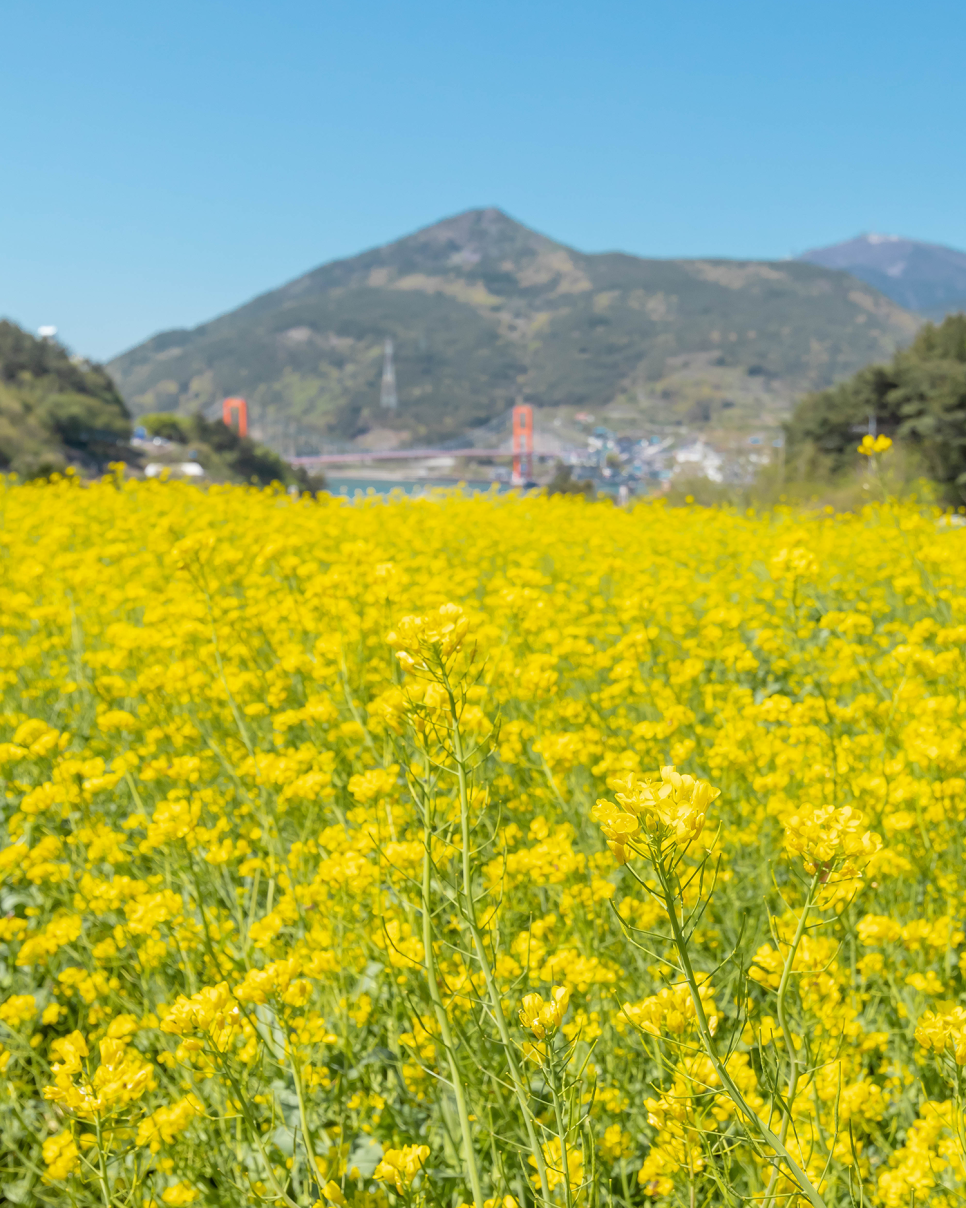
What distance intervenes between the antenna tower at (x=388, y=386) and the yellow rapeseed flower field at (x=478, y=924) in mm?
163073

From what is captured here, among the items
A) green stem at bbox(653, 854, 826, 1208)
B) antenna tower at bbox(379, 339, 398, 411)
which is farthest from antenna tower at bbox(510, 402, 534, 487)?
antenna tower at bbox(379, 339, 398, 411)

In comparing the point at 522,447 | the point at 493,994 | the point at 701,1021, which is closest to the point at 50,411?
the point at 493,994

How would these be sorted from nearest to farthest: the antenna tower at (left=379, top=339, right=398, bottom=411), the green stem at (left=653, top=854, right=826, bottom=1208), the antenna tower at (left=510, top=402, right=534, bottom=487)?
1. the green stem at (left=653, top=854, right=826, bottom=1208)
2. the antenna tower at (left=510, top=402, right=534, bottom=487)
3. the antenna tower at (left=379, top=339, right=398, bottom=411)

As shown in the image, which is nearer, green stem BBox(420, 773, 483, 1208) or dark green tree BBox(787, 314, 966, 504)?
green stem BBox(420, 773, 483, 1208)

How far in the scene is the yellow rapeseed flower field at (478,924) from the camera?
3.99 feet

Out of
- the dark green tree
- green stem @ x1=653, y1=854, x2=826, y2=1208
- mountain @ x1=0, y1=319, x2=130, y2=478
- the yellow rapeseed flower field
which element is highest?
mountain @ x1=0, y1=319, x2=130, y2=478

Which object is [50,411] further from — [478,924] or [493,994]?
[493,994]

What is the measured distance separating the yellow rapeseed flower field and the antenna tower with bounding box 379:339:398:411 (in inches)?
6420

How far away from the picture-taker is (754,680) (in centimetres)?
460

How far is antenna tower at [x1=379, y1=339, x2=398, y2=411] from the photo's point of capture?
162 meters

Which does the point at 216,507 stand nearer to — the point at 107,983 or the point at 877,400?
the point at 107,983

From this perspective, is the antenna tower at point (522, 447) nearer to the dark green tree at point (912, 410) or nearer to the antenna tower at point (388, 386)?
the dark green tree at point (912, 410)

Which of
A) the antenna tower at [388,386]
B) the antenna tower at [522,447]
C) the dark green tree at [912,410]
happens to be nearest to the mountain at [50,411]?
the dark green tree at [912,410]

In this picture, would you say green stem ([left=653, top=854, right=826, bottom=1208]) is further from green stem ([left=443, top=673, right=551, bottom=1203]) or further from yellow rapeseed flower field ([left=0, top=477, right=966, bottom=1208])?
green stem ([left=443, top=673, right=551, bottom=1203])
